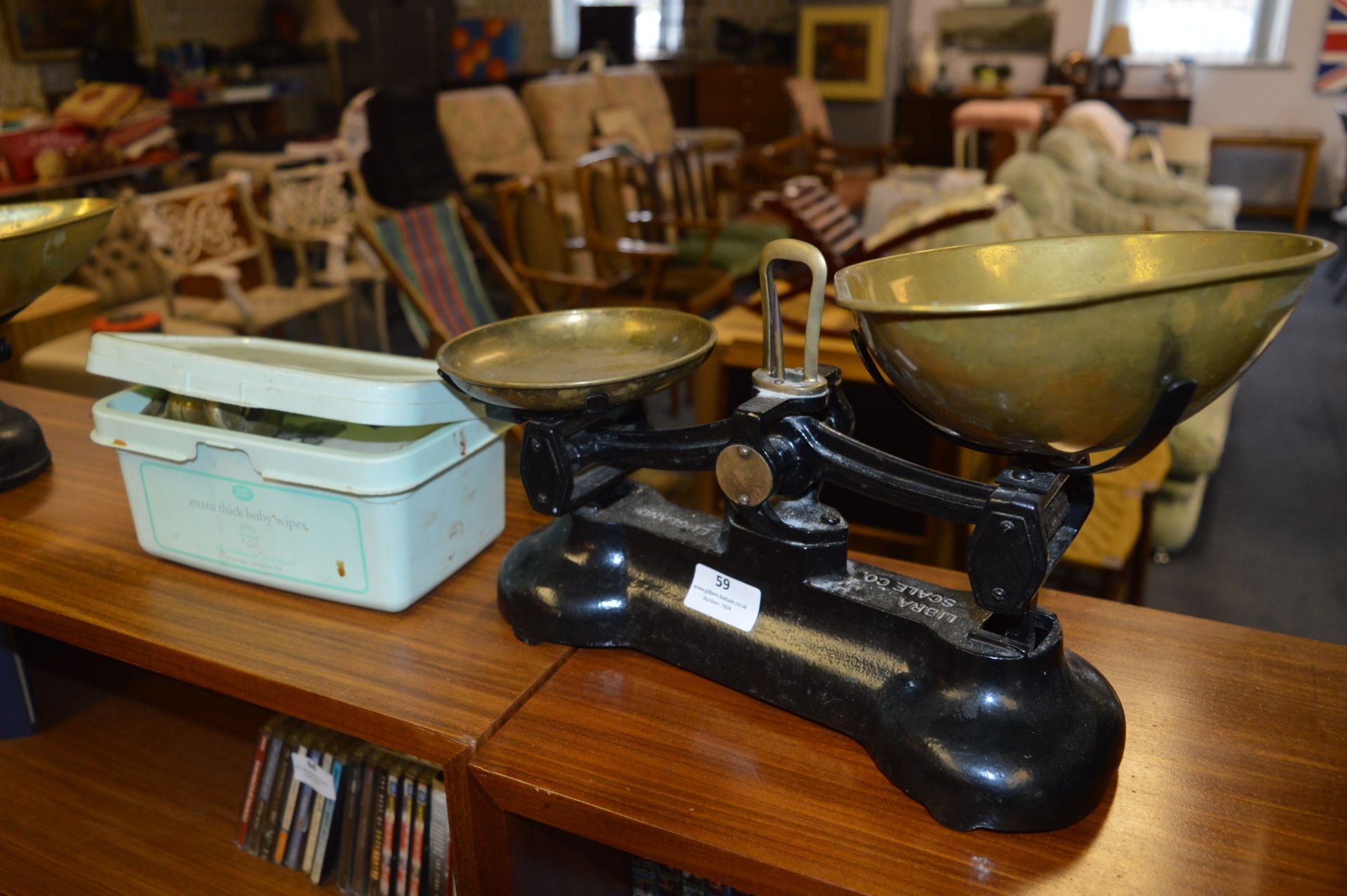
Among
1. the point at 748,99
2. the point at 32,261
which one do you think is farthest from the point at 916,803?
the point at 748,99

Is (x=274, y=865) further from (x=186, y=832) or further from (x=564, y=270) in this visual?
(x=564, y=270)

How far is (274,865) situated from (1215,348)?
3.74ft

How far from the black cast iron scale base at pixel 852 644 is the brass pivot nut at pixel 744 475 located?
0.16ft

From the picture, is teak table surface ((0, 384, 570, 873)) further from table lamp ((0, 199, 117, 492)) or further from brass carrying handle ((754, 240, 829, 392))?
brass carrying handle ((754, 240, 829, 392))

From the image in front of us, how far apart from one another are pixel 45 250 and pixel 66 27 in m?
7.74

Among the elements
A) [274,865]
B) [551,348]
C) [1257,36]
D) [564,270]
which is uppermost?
[1257,36]

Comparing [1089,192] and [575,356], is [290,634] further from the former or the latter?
[1089,192]

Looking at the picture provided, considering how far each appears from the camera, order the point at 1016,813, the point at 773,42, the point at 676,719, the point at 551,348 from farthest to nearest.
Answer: the point at 773,42 → the point at 551,348 → the point at 676,719 → the point at 1016,813

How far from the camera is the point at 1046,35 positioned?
799 centimetres

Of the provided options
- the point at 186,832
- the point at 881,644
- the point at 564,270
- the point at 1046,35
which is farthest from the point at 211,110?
the point at 881,644

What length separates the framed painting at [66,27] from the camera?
7.14 metres

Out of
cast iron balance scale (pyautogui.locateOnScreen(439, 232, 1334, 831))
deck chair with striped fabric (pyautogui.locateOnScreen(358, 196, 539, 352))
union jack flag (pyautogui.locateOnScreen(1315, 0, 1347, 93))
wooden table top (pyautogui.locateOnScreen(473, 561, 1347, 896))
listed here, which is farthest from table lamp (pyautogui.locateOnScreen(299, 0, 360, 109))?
wooden table top (pyautogui.locateOnScreen(473, 561, 1347, 896))

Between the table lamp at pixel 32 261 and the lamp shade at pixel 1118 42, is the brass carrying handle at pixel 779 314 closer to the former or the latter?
the table lamp at pixel 32 261

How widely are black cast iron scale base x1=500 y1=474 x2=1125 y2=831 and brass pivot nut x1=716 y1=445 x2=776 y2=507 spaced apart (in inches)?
2.0
